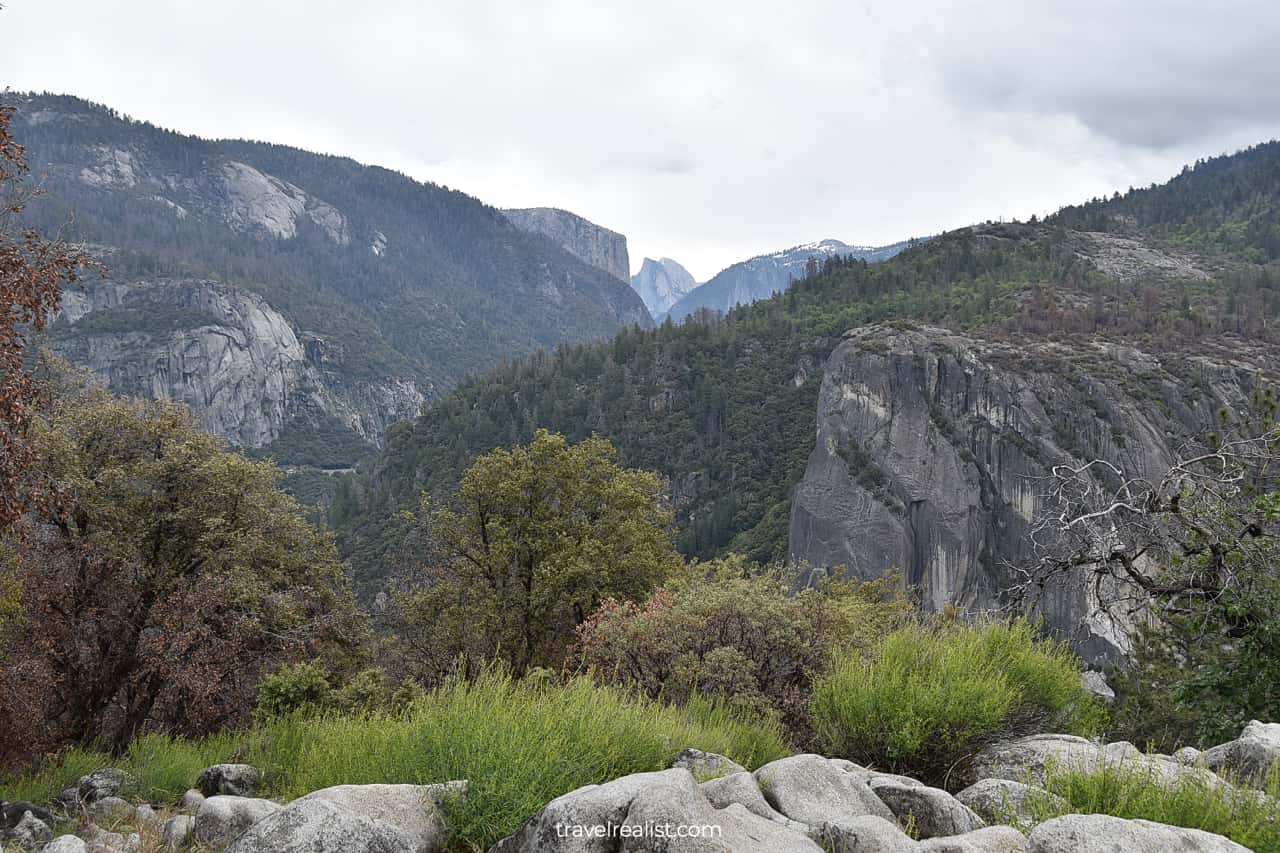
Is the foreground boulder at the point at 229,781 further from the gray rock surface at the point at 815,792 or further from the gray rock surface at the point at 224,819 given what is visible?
the gray rock surface at the point at 815,792

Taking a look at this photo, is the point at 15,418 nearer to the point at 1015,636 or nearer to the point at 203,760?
the point at 203,760

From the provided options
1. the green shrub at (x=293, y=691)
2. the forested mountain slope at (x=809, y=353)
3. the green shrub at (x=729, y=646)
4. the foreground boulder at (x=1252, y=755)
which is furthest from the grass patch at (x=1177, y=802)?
the forested mountain slope at (x=809, y=353)

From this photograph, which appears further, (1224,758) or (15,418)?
(15,418)

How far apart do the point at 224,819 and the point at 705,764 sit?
13.4ft

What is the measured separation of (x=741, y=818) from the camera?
5.19 meters

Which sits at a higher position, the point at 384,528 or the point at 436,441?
the point at 436,441

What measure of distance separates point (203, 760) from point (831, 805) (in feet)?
31.4

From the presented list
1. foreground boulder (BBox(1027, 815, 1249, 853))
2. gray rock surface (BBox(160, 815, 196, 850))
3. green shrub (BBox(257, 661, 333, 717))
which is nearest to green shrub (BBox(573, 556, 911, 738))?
green shrub (BBox(257, 661, 333, 717))

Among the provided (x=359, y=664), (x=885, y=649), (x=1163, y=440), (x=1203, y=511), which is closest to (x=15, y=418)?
(x=885, y=649)

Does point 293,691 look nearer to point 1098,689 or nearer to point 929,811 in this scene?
point 929,811

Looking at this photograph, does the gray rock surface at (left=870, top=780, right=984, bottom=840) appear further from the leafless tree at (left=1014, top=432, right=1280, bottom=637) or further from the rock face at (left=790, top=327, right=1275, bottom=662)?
the rock face at (left=790, top=327, right=1275, bottom=662)

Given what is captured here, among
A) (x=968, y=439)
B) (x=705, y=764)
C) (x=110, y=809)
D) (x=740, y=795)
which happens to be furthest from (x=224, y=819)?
(x=968, y=439)

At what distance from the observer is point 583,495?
2352 centimetres

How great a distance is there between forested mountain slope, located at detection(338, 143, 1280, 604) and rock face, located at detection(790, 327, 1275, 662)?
61 centimetres
